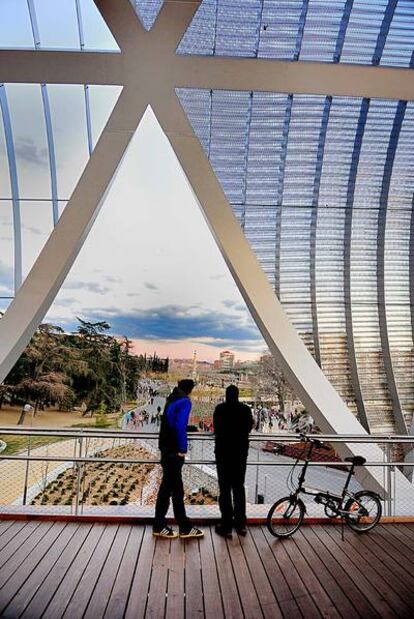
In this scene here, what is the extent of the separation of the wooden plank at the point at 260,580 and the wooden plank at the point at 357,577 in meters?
0.66

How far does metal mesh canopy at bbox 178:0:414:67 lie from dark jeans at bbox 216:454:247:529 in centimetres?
691

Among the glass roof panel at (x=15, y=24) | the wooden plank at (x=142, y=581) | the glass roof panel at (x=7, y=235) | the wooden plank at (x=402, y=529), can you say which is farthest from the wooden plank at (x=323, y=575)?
the glass roof panel at (x=15, y=24)

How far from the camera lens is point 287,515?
169 inches

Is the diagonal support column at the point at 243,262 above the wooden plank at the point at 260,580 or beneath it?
above

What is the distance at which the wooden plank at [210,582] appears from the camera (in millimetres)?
2878

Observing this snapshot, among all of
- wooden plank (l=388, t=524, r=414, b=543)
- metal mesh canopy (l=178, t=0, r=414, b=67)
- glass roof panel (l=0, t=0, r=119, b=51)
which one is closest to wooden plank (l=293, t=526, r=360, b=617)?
wooden plank (l=388, t=524, r=414, b=543)

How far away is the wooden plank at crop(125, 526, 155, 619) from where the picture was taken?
287 cm

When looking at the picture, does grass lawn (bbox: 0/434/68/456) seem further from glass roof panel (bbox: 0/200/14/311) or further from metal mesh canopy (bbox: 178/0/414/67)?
metal mesh canopy (bbox: 178/0/414/67)

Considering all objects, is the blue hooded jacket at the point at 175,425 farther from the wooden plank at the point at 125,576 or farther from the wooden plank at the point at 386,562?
the wooden plank at the point at 386,562

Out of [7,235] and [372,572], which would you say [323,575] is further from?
[7,235]

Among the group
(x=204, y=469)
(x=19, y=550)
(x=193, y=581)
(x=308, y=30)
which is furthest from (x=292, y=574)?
(x=308, y=30)

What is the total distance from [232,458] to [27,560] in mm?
1825

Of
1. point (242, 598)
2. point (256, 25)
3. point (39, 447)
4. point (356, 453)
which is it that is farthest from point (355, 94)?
point (39, 447)

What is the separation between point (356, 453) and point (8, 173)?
810 centimetres
